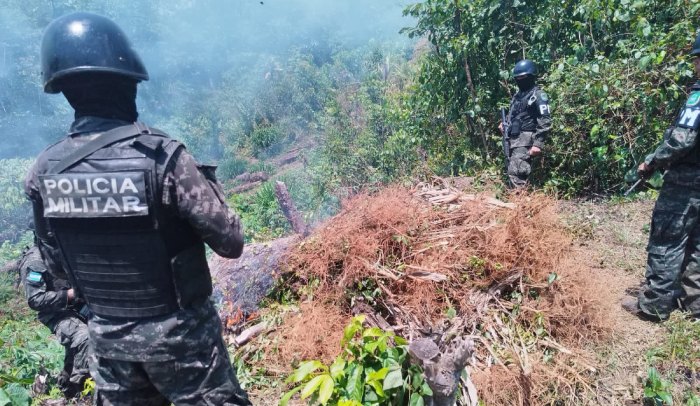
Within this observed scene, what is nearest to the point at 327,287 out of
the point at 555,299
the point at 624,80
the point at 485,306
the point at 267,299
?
the point at 267,299

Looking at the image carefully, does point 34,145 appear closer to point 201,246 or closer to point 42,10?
point 42,10

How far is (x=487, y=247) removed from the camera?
318 cm

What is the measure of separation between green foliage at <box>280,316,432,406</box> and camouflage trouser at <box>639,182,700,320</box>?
2.21 metres

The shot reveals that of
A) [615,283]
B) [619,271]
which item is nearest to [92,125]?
[615,283]

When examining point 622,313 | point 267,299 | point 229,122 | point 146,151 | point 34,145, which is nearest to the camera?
point 146,151

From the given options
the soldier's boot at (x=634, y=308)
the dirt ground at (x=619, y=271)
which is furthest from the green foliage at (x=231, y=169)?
the soldier's boot at (x=634, y=308)

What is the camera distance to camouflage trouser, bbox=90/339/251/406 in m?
1.69

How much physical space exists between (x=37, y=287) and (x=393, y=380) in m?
2.99

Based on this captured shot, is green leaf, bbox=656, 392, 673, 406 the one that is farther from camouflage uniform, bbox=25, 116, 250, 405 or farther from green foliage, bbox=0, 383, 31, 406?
green foliage, bbox=0, 383, 31, 406

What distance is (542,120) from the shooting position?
4.92m

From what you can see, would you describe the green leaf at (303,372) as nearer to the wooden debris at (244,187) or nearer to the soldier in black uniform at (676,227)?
the soldier in black uniform at (676,227)

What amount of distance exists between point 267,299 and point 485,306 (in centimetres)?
178

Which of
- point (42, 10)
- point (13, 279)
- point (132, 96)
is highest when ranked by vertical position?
point (42, 10)

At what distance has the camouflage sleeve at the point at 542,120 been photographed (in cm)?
486
